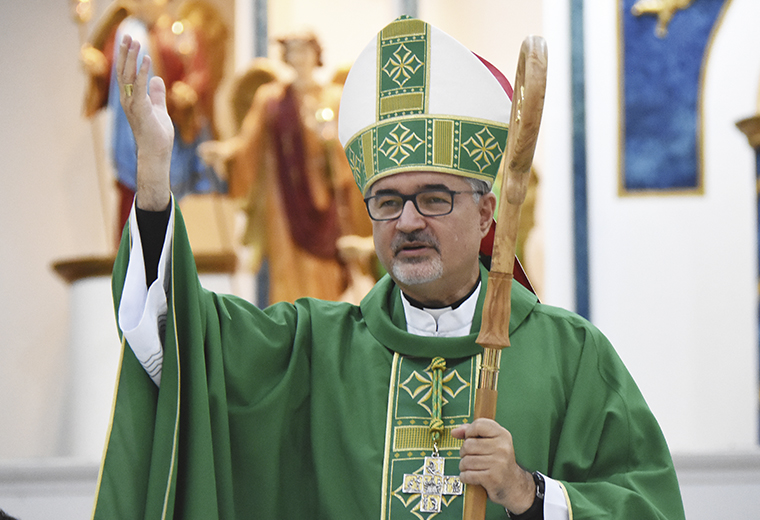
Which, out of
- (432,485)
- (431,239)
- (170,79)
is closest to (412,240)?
(431,239)

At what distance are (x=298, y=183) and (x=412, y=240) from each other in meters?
5.15

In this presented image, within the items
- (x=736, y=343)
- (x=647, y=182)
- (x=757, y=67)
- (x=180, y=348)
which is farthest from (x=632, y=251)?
(x=180, y=348)

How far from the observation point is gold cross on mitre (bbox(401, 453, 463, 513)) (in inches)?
93.7

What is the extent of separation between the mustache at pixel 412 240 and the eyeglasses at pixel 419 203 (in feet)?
0.21

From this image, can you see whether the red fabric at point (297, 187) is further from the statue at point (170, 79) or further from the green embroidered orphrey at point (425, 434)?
the green embroidered orphrey at point (425, 434)

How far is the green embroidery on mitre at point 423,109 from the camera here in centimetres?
256

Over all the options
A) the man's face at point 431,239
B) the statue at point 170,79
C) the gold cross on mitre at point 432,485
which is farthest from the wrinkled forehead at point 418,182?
the statue at point 170,79

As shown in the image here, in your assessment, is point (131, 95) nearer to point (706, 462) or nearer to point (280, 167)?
point (706, 462)

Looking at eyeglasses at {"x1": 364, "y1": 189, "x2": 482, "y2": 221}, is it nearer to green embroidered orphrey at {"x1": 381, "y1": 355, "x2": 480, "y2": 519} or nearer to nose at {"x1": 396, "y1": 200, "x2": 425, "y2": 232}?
nose at {"x1": 396, "y1": 200, "x2": 425, "y2": 232}

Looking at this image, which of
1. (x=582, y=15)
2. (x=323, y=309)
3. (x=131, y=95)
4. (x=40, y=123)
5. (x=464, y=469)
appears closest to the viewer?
(x=464, y=469)

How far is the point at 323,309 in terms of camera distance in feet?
9.00

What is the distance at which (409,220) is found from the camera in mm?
2428

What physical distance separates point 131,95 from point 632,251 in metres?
5.67

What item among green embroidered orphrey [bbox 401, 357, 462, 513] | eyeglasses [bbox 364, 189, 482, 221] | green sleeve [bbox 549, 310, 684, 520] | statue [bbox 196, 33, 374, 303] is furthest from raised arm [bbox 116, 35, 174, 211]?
statue [bbox 196, 33, 374, 303]
